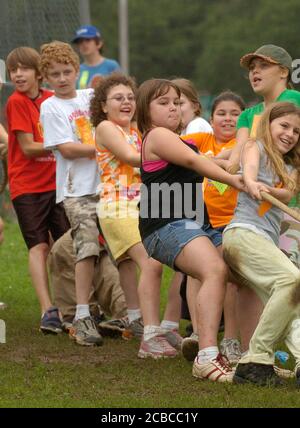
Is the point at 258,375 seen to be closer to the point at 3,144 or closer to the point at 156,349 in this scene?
the point at 156,349

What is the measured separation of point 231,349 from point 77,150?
2.01 metres

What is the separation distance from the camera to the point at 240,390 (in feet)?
21.1

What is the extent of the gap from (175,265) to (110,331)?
1.84 metres

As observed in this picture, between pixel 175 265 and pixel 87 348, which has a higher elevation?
pixel 175 265

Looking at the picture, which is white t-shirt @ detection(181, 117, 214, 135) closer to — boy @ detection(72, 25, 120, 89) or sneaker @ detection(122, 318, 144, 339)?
sneaker @ detection(122, 318, 144, 339)

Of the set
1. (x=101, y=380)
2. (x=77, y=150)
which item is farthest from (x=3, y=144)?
(x=101, y=380)

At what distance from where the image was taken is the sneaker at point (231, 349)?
24.5 feet

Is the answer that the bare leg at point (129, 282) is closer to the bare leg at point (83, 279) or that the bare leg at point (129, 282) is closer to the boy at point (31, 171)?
the bare leg at point (83, 279)

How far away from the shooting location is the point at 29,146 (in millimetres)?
8945

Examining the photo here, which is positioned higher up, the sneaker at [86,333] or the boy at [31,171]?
the boy at [31,171]

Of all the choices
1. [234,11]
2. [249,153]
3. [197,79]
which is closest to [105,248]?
[249,153]

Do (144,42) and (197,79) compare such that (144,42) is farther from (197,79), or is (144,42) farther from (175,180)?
(175,180)

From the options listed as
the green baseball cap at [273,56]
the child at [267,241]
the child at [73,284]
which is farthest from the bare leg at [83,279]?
the green baseball cap at [273,56]

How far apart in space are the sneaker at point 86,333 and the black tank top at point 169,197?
129cm
